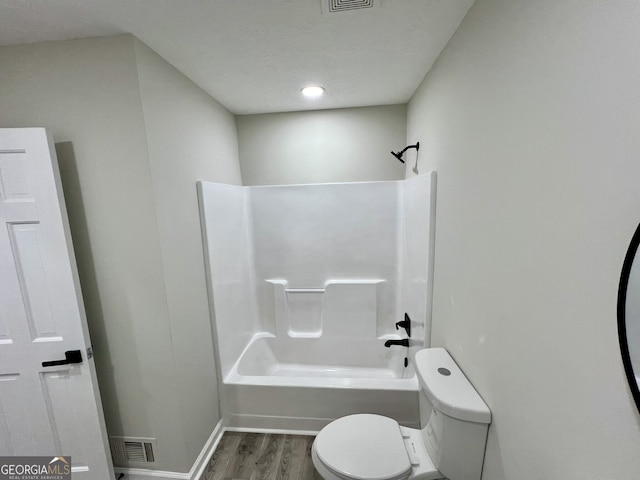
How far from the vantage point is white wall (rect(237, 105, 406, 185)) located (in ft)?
7.95

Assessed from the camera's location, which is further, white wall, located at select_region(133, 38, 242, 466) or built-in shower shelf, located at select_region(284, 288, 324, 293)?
built-in shower shelf, located at select_region(284, 288, 324, 293)

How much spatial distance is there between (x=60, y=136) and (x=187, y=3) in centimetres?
91

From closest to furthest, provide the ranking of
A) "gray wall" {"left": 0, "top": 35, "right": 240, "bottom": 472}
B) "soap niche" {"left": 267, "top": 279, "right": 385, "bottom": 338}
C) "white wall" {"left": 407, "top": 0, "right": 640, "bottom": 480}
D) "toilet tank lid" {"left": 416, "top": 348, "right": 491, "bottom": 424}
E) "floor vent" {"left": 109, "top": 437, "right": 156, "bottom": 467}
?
"white wall" {"left": 407, "top": 0, "right": 640, "bottom": 480} < "toilet tank lid" {"left": 416, "top": 348, "right": 491, "bottom": 424} < "gray wall" {"left": 0, "top": 35, "right": 240, "bottom": 472} < "floor vent" {"left": 109, "top": 437, "right": 156, "bottom": 467} < "soap niche" {"left": 267, "top": 279, "right": 385, "bottom": 338}

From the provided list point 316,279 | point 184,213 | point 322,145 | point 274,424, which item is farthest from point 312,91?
point 274,424

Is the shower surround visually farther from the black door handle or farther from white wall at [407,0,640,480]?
white wall at [407,0,640,480]

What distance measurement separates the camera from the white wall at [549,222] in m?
0.53

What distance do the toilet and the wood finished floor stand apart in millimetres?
524

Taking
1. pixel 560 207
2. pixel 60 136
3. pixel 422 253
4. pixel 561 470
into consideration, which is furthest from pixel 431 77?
pixel 60 136

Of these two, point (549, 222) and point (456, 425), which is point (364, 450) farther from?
point (549, 222)

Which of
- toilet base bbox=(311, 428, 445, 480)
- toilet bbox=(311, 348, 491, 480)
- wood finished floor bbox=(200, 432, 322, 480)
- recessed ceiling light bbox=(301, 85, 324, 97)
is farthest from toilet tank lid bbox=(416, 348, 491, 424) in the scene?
recessed ceiling light bbox=(301, 85, 324, 97)

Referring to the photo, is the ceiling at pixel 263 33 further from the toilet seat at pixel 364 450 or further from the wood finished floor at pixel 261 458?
the wood finished floor at pixel 261 458

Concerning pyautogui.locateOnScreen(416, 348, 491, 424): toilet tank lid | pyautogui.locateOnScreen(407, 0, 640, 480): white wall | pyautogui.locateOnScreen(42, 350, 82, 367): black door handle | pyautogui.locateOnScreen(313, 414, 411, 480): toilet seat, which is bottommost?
pyautogui.locateOnScreen(313, 414, 411, 480): toilet seat

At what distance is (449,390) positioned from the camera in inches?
43.7

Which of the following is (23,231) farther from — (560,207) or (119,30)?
(560,207)
